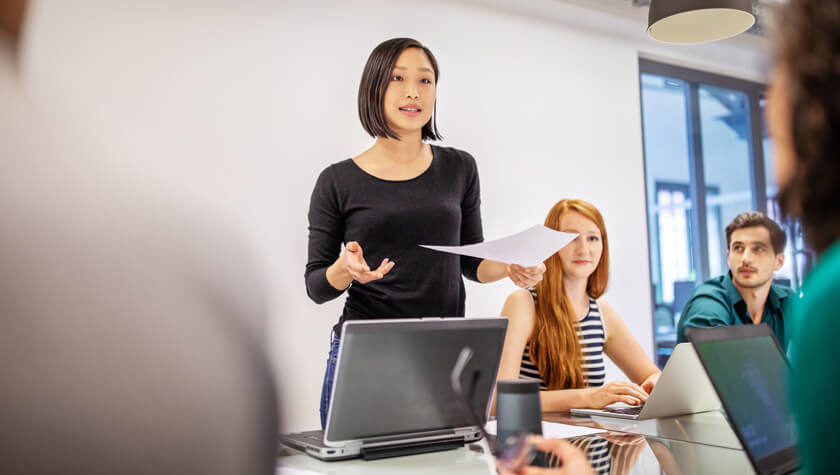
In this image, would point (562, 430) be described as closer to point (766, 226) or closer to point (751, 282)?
point (751, 282)

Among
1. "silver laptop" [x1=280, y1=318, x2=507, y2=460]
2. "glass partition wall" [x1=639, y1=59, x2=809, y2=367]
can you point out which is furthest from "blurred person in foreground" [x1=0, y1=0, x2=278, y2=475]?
Answer: "glass partition wall" [x1=639, y1=59, x2=809, y2=367]

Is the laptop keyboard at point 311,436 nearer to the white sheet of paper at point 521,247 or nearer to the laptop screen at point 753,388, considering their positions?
the white sheet of paper at point 521,247

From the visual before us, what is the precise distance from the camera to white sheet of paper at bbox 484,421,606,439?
154 cm

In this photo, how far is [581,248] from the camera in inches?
100

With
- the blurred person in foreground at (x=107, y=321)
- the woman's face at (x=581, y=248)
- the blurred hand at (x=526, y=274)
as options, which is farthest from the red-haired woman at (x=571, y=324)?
the blurred person in foreground at (x=107, y=321)

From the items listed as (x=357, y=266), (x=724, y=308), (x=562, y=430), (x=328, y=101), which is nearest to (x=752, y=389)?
(x=562, y=430)

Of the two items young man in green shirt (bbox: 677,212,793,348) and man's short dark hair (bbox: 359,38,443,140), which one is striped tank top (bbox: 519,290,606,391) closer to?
young man in green shirt (bbox: 677,212,793,348)

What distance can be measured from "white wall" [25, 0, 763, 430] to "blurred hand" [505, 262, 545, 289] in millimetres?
826

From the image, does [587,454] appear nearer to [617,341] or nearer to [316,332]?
[617,341]

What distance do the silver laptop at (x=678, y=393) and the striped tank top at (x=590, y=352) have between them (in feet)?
1.66

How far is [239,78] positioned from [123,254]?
3.12m

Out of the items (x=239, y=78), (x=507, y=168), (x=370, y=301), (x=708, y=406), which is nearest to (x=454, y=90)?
(x=507, y=168)

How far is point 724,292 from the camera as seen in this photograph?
2.80 m

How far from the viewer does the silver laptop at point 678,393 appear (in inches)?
69.2
